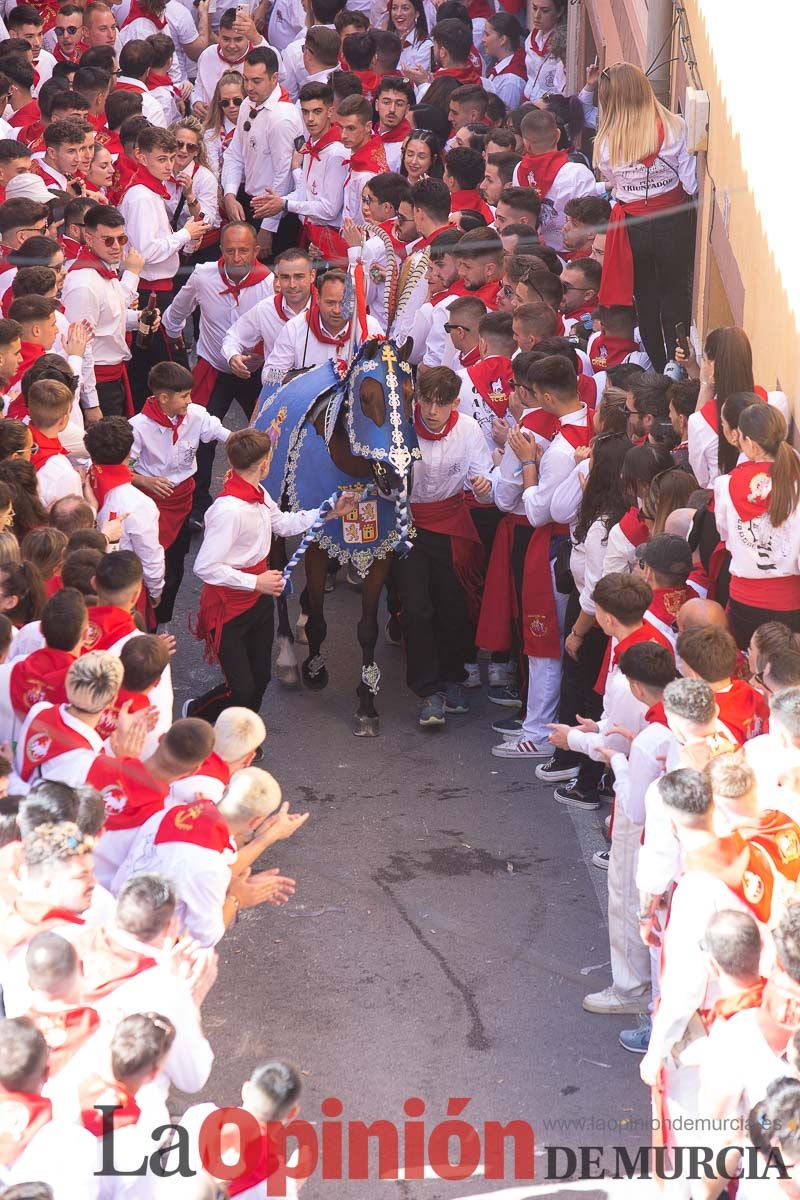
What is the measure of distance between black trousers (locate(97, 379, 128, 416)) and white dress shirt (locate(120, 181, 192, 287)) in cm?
97

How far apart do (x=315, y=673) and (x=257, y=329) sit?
2041mm

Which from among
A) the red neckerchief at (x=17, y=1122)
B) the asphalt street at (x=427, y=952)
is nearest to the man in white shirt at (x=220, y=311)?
the asphalt street at (x=427, y=952)

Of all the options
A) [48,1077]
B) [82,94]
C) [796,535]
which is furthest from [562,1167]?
[82,94]

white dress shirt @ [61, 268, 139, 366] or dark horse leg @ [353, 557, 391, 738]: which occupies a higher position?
white dress shirt @ [61, 268, 139, 366]

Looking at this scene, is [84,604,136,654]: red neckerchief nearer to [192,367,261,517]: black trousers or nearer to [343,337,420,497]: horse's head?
[343,337,420,497]: horse's head

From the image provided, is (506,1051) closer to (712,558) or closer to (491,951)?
(491,951)

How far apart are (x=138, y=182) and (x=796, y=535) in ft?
17.7

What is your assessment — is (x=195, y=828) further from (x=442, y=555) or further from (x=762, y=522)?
(x=442, y=555)

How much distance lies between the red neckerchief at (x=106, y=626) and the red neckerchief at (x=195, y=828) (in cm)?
135

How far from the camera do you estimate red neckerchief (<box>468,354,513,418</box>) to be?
8.31 meters

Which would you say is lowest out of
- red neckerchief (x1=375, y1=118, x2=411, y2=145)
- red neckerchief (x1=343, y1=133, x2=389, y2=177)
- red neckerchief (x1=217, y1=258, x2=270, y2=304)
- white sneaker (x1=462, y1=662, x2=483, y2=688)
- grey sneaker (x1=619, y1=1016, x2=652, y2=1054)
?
white sneaker (x1=462, y1=662, x2=483, y2=688)

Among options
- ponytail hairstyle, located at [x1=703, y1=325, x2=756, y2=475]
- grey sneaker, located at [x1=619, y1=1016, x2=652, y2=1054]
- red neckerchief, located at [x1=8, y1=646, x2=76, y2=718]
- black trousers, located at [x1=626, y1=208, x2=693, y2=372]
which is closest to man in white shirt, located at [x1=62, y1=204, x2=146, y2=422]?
black trousers, located at [x1=626, y1=208, x2=693, y2=372]

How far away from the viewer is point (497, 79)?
14.0m

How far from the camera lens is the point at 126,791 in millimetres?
5156
